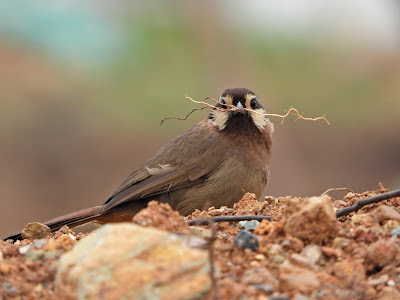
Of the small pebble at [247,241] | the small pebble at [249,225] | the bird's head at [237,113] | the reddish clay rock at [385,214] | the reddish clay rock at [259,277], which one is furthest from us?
the bird's head at [237,113]

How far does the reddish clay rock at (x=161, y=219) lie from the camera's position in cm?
328

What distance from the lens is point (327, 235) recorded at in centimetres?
331

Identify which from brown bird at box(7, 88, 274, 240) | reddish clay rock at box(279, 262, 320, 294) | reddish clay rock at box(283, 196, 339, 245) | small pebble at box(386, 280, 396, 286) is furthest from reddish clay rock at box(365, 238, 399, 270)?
brown bird at box(7, 88, 274, 240)

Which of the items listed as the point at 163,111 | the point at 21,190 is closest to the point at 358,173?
the point at 163,111

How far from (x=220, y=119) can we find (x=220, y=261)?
3161 millimetres

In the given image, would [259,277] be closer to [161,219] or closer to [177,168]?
[161,219]

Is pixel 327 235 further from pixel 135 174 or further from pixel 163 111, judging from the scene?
pixel 163 111

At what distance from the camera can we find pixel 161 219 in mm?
3314

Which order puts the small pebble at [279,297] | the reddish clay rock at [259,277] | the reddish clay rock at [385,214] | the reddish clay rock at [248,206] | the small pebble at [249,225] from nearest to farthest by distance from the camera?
the small pebble at [279,297] → the reddish clay rock at [259,277] → the reddish clay rock at [385,214] → the small pebble at [249,225] → the reddish clay rock at [248,206]

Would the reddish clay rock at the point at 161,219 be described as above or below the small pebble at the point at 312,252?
above

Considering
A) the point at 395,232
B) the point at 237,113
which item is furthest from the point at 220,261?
the point at 237,113

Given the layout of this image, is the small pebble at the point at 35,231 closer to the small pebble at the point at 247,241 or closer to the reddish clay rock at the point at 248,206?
the reddish clay rock at the point at 248,206

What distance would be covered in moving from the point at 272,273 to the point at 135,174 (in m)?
3.23

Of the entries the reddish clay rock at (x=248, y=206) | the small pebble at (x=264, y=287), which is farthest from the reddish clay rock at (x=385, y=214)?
the small pebble at (x=264, y=287)
